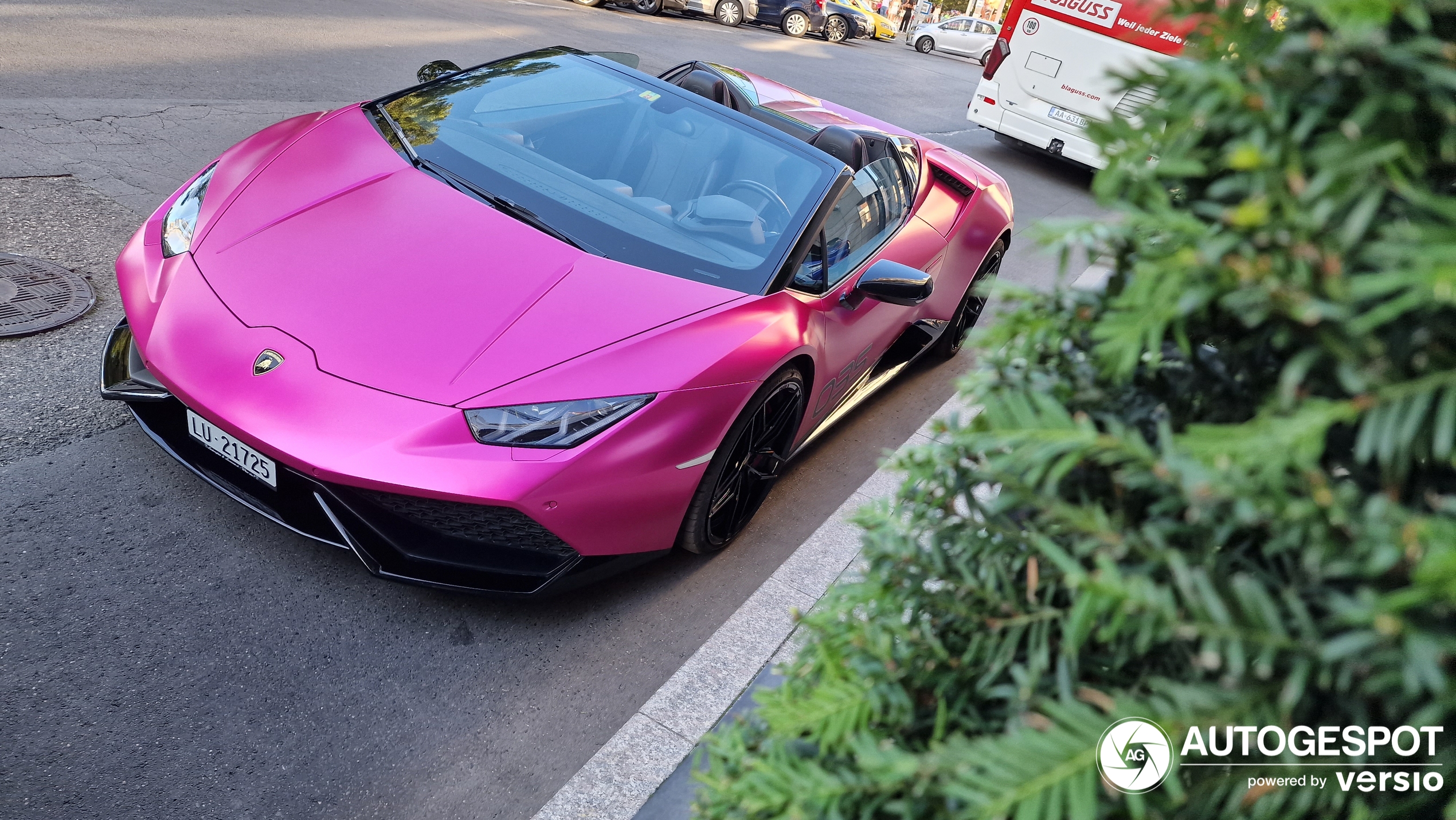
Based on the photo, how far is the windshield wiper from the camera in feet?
10.9

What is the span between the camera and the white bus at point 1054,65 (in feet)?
35.3

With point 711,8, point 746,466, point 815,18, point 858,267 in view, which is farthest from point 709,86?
point 815,18

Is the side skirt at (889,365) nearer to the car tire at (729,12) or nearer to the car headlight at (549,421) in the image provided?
the car headlight at (549,421)

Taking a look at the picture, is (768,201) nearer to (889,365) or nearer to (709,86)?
(889,365)

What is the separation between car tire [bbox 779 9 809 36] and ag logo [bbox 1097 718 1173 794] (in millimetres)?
23858

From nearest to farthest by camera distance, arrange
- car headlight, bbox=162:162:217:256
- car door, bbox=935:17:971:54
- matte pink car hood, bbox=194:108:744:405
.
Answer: matte pink car hood, bbox=194:108:744:405
car headlight, bbox=162:162:217:256
car door, bbox=935:17:971:54

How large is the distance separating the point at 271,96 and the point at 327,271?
18.1ft

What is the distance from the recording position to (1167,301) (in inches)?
39.4

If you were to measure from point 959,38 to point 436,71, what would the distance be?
28.5m

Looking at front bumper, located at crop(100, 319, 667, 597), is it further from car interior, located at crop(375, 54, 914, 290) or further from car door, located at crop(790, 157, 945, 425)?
car door, located at crop(790, 157, 945, 425)

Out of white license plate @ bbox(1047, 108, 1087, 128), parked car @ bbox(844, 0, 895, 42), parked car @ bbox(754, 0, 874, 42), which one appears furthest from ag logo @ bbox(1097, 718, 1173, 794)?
parked car @ bbox(844, 0, 895, 42)

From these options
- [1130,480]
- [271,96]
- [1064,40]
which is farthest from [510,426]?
[1064,40]

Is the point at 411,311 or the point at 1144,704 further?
the point at 411,311

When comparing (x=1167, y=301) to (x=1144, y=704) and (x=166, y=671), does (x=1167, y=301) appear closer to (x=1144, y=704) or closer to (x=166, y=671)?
(x=1144, y=704)
